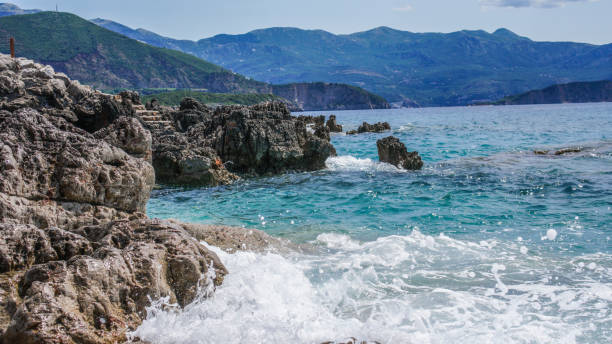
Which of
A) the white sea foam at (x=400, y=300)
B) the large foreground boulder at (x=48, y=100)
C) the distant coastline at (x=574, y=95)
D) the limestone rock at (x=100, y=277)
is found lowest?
the white sea foam at (x=400, y=300)

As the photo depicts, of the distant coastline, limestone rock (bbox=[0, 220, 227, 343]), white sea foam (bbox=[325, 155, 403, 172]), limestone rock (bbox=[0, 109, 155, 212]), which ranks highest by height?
the distant coastline

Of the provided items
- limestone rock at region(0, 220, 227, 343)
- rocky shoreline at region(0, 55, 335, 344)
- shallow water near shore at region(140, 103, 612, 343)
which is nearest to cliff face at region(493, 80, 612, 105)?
shallow water near shore at region(140, 103, 612, 343)

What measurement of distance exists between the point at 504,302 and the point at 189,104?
90.9ft

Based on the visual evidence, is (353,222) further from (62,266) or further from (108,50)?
(108,50)

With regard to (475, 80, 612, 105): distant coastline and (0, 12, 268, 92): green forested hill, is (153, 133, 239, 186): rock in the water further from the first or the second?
(475, 80, 612, 105): distant coastline

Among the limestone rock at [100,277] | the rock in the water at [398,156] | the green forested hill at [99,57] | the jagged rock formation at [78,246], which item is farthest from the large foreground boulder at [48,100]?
the green forested hill at [99,57]

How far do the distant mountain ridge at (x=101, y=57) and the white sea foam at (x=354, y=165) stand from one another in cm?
14352

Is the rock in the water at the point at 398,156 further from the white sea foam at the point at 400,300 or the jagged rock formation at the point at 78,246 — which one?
the jagged rock formation at the point at 78,246

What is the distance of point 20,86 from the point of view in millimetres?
13148

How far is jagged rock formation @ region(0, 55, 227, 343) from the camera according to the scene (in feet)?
11.2

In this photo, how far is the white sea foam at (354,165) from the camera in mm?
19000

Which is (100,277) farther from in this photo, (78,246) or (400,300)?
(400,300)

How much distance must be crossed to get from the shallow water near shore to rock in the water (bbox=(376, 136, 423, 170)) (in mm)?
3374

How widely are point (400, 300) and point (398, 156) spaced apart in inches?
556
